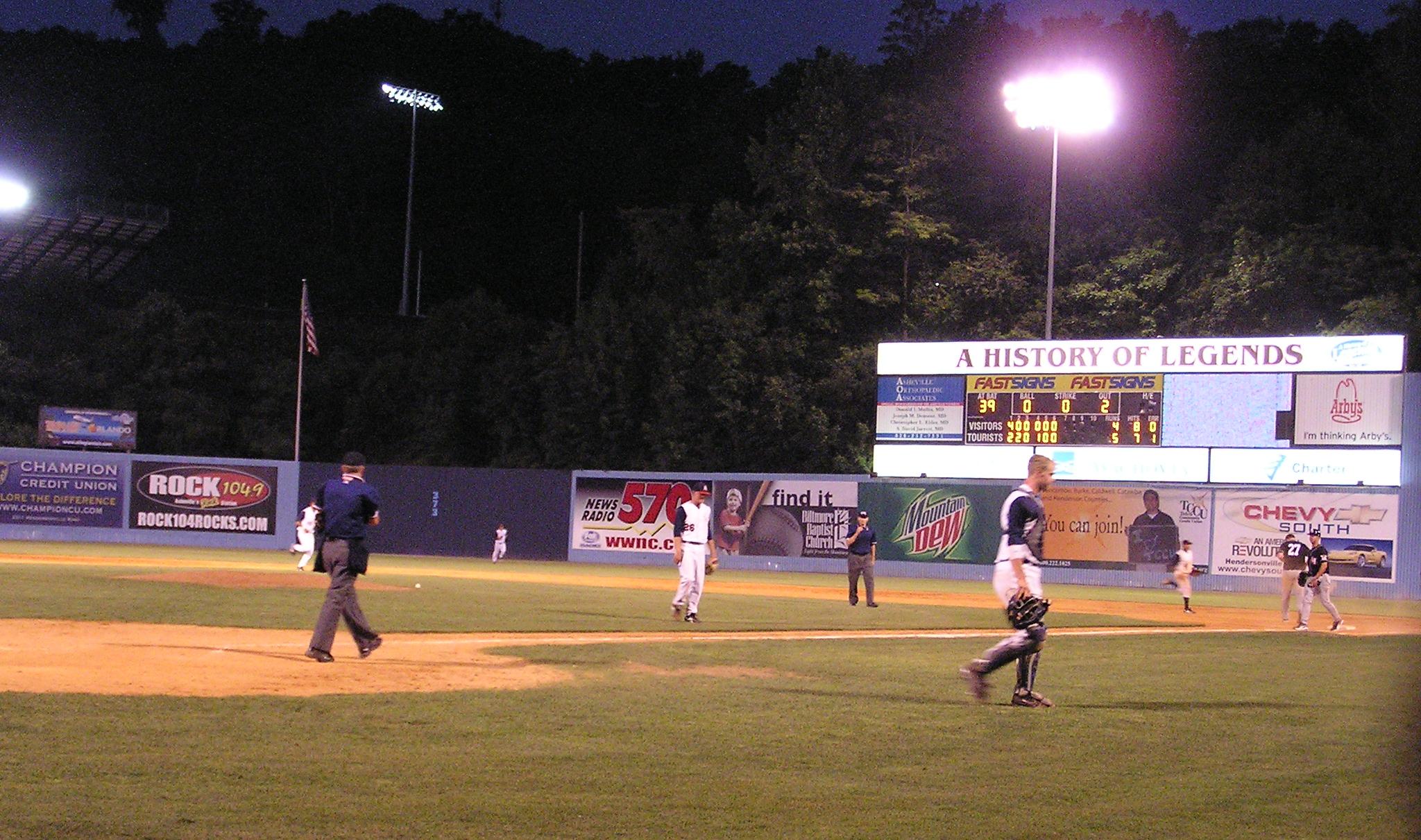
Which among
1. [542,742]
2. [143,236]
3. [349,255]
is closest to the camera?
[542,742]

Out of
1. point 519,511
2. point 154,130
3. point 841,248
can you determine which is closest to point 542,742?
point 519,511

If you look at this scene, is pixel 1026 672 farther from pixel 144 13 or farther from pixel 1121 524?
pixel 144 13

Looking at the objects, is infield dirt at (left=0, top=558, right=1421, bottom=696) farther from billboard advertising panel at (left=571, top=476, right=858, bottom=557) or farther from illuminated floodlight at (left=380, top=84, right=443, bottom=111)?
illuminated floodlight at (left=380, top=84, right=443, bottom=111)

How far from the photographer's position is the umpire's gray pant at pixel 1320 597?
20719 mm

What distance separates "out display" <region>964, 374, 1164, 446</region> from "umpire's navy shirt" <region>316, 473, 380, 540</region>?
24627 millimetres

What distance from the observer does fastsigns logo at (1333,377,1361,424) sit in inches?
1257

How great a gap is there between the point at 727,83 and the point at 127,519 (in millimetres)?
48966

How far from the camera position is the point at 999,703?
11219mm

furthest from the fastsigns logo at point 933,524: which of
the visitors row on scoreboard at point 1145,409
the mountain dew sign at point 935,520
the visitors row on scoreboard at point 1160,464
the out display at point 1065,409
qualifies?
the out display at point 1065,409

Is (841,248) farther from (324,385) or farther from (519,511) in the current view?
(324,385)

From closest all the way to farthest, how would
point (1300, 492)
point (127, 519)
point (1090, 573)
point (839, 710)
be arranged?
point (839, 710)
point (1300, 492)
point (1090, 573)
point (127, 519)

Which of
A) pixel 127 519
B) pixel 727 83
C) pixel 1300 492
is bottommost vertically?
pixel 127 519

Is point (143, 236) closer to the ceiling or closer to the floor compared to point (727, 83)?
closer to the floor

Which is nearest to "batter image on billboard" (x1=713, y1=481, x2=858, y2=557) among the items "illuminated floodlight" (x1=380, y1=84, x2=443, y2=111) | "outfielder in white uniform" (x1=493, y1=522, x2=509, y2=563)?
"outfielder in white uniform" (x1=493, y1=522, x2=509, y2=563)
